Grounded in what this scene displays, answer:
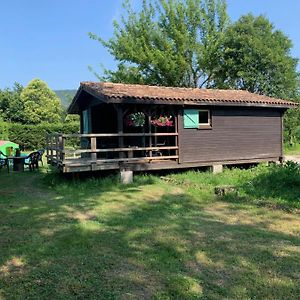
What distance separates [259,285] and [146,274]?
1.32 m

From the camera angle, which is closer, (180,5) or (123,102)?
(123,102)

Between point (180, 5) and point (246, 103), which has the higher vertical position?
point (180, 5)

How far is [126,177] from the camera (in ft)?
40.4

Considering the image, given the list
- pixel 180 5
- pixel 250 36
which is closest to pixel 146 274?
pixel 250 36

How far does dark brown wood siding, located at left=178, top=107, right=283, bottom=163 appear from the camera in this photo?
45.9 feet

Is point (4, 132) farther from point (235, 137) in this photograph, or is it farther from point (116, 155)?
point (235, 137)

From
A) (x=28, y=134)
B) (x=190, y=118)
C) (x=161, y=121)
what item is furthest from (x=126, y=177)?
(x=28, y=134)

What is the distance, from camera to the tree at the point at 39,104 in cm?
5325

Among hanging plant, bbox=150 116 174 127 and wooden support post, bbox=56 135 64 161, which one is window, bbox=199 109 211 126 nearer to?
hanging plant, bbox=150 116 174 127

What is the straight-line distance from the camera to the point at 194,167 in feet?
47.0

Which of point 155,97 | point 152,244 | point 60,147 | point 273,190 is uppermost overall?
point 155,97

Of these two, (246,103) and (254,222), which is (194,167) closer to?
(246,103)

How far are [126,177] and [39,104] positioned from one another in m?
50.0

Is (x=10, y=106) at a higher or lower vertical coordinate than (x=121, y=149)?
higher
